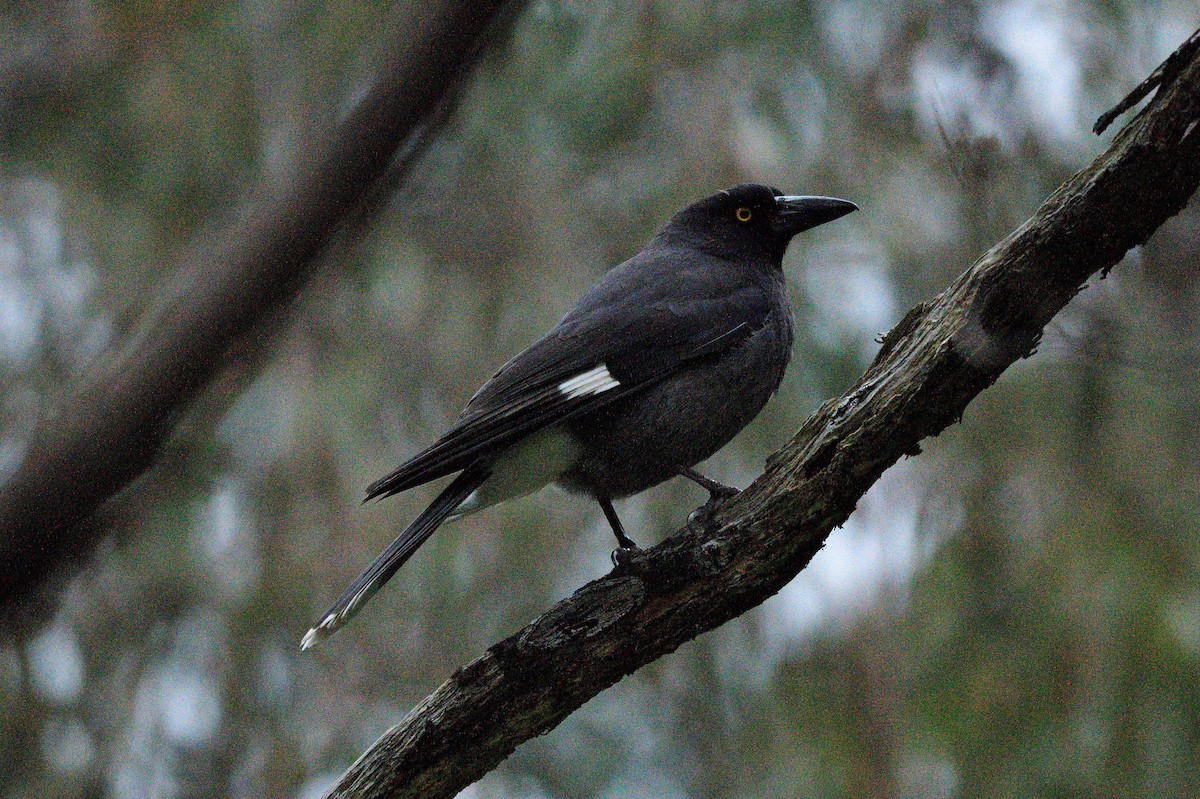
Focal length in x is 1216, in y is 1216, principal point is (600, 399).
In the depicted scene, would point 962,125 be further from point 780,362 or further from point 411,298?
point 411,298

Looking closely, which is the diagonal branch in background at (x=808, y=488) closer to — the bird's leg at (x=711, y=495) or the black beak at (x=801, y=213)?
the bird's leg at (x=711, y=495)

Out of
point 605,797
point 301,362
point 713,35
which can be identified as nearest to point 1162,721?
point 605,797

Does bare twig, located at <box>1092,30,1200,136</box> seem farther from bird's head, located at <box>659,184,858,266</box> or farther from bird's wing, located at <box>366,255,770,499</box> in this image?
bird's head, located at <box>659,184,858,266</box>

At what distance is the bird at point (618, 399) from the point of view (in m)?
3.13

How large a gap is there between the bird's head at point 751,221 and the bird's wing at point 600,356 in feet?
1.48

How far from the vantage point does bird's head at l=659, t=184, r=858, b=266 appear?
409 centimetres

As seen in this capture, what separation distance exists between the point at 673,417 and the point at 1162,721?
1.90 metres

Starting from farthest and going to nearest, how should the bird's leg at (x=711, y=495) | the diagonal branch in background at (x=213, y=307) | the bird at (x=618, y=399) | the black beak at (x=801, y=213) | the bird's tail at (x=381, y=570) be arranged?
the black beak at (x=801, y=213)
the bird at (x=618, y=399)
the bird's tail at (x=381, y=570)
the bird's leg at (x=711, y=495)
the diagonal branch in background at (x=213, y=307)

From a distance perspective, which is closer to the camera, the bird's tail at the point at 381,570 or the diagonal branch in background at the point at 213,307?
the diagonal branch in background at the point at 213,307

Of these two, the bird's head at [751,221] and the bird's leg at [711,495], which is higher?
the bird's head at [751,221]

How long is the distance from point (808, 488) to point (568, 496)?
2466 millimetres

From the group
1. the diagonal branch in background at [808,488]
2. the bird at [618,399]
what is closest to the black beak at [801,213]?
the bird at [618,399]

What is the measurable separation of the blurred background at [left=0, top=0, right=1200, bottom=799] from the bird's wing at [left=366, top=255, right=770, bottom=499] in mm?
939

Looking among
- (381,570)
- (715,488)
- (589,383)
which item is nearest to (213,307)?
(381,570)
